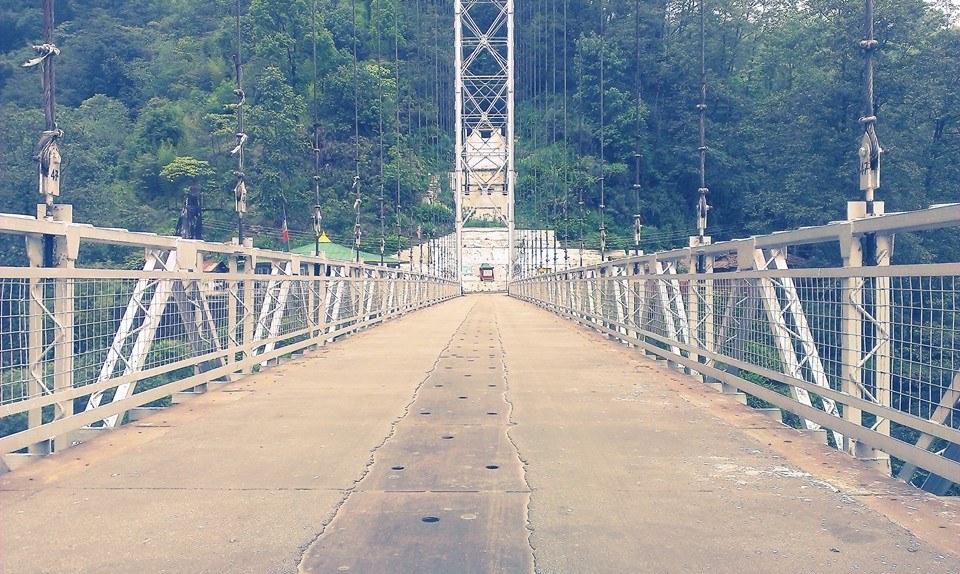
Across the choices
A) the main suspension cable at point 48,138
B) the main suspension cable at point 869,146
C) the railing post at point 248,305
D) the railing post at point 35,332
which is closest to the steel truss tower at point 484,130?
the railing post at point 248,305

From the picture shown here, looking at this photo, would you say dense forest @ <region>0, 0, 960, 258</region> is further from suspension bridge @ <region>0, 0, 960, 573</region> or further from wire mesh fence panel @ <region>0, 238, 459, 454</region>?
suspension bridge @ <region>0, 0, 960, 573</region>

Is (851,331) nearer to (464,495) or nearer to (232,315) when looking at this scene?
(464,495)

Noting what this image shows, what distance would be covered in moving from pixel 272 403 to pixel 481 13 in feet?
315

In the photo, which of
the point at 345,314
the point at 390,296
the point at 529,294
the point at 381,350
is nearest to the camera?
the point at 381,350

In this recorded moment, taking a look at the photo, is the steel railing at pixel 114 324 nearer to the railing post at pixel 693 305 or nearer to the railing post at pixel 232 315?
the railing post at pixel 232 315

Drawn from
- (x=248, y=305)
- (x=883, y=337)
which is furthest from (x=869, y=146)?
(x=248, y=305)

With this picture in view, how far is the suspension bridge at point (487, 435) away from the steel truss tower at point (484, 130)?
198 feet

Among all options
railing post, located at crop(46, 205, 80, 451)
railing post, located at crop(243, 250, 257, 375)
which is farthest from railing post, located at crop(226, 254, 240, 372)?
railing post, located at crop(46, 205, 80, 451)

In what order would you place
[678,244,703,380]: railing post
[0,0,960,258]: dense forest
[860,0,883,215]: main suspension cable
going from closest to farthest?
[860,0,883,215]: main suspension cable, [678,244,703,380]: railing post, [0,0,960,258]: dense forest

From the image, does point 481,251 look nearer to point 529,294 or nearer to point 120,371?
point 529,294

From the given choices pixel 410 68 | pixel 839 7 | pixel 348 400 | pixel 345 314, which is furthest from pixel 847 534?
pixel 410 68

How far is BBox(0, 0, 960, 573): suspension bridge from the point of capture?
3.38 m

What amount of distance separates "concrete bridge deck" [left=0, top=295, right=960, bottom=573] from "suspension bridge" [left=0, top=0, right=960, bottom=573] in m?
0.02

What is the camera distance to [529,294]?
39.7m
